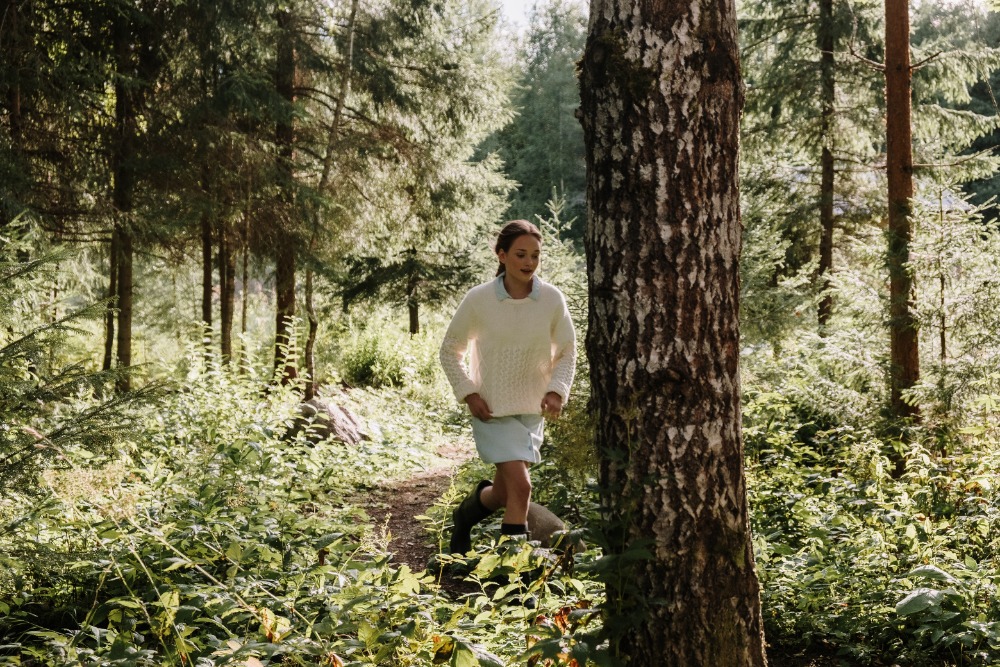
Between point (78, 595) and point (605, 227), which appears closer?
point (605, 227)

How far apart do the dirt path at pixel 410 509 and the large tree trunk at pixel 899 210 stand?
159 inches

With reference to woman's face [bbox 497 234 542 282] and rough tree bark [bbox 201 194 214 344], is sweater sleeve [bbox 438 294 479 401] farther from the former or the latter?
rough tree bark [bbox 201 194 214 344]

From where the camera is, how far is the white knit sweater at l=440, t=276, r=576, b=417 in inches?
177

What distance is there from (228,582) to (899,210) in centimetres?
658

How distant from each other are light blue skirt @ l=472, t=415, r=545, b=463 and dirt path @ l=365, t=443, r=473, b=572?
0.22m

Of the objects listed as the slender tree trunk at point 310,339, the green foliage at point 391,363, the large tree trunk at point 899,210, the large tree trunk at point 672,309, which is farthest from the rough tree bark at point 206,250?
the large tree trunk at point 672,309

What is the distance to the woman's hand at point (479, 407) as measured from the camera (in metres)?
4.45

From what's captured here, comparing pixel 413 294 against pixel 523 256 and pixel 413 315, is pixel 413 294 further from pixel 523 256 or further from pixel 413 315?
→ pixel 523 256

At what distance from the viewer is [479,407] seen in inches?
175

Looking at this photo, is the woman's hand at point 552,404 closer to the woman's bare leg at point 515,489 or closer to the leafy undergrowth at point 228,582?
the woman's bare leg at point 515,489

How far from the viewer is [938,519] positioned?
191 inches

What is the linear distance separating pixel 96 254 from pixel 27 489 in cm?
847

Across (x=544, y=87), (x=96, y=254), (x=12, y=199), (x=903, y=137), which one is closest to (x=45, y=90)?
(x=12, y=199)

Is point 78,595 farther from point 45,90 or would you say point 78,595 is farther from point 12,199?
point 45,90
